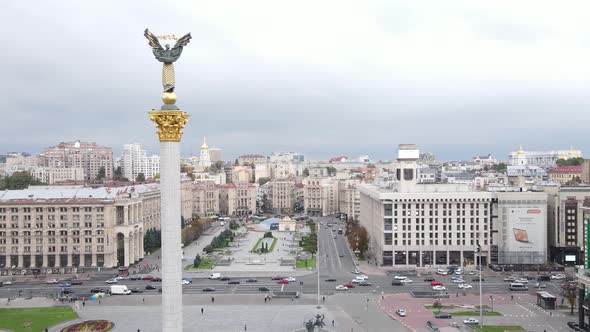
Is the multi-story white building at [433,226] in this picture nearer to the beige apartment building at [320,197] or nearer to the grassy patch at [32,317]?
the grassy patch at [32,317]

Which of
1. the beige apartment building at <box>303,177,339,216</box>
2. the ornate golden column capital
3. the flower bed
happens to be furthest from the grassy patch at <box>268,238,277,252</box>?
the ornate golden column capital

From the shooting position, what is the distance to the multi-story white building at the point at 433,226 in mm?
85500

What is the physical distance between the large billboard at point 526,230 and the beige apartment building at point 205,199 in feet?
326

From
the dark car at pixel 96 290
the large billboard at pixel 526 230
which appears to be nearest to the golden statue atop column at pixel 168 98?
the dark car at pixel 96 290

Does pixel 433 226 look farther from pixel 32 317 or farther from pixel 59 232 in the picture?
pixel 59 232

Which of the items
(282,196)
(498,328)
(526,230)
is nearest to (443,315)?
(498,328)

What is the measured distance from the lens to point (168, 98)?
98.9 feet

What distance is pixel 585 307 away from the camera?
51781 millimetres

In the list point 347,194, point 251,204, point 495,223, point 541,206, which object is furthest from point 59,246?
point 251,204

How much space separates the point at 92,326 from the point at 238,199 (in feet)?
403

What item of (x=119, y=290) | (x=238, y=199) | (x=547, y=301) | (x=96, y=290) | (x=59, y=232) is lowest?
(x=96, y=290)

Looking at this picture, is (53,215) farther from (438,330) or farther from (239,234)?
(438,330)

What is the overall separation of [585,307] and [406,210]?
1428 inches

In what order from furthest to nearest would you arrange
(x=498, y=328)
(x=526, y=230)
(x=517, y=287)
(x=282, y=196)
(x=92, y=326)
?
(x=282, y=196) → (x=526, y=230) → (x=517, y=287) → (x=92, y=326) → (x=498, y=328)
